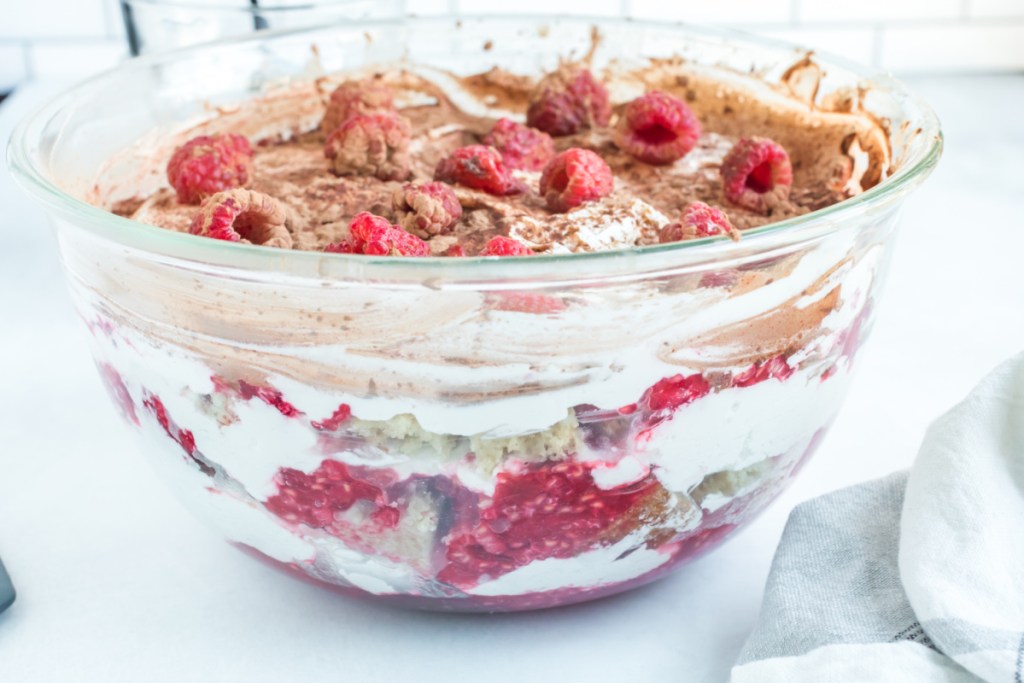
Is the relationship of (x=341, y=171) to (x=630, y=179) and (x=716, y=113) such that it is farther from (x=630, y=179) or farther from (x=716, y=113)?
(x=716, y=113)

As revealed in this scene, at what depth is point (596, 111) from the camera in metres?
1.19

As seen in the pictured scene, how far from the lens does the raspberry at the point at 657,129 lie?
1.07 meters

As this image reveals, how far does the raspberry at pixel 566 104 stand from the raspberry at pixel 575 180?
9.8 inches

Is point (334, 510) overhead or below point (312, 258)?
below

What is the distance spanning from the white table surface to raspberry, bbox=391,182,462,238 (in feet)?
0.98

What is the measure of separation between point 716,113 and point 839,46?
1231mm

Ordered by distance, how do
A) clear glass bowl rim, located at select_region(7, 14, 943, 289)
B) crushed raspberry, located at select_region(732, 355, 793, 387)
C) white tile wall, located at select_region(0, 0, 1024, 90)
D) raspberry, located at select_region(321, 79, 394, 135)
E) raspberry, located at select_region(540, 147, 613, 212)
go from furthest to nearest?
white tile wall, located at select_region(0, 0, 1024, 90) < raspberry, located at select_region(321, 79, 394, 135) < raspberry, located at select_region(540, 147, 613, 212) < crushed raspberry, located at select_region(732, 355, 793, 387) < clear glass bowl rim, located at select_region(7, 14, 943, 289)

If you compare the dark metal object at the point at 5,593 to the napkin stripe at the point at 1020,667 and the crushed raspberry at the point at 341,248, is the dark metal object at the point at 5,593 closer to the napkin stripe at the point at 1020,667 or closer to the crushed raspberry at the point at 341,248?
the crushed raspberry at the point at 341,248

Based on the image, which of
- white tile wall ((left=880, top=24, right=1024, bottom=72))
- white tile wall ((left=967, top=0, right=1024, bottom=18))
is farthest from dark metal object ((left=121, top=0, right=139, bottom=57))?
white tile wall ((left=967, top=0, right=1024, bottom=18))

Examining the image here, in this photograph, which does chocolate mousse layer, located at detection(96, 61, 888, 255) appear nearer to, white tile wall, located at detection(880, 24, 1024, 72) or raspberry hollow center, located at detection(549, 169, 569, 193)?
raspberry hollow center, located at detection(549, 169, 569, 193)

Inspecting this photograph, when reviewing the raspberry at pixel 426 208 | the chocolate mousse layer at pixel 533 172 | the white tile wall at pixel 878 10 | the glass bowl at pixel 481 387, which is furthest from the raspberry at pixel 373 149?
the white tile wall at pixel 878 10

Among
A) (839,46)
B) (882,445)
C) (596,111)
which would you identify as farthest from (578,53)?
(839,46)

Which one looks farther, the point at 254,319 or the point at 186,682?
the point at 186,682

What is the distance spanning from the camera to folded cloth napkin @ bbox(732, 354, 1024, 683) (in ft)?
2.22
